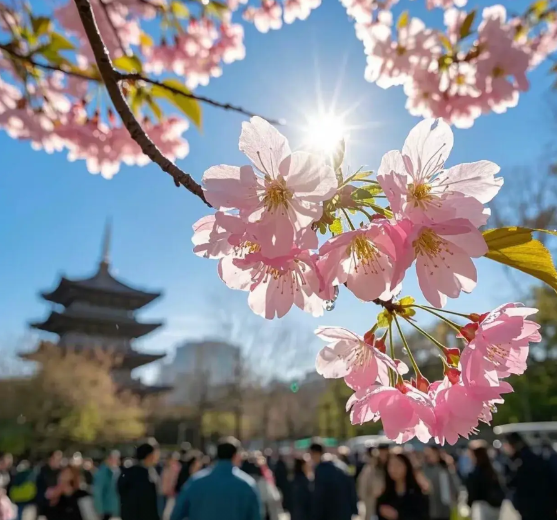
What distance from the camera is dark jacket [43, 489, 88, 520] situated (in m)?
3.63

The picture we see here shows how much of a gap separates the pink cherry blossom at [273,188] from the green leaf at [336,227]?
0.04m

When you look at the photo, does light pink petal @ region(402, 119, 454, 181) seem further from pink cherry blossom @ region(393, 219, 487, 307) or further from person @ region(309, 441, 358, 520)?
person @ region(309, 441, 358, 520)

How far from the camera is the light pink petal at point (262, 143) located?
478mm

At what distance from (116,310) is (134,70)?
2169 cm

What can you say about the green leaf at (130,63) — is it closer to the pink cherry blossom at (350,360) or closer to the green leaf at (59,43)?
the green leaf at (59,43)

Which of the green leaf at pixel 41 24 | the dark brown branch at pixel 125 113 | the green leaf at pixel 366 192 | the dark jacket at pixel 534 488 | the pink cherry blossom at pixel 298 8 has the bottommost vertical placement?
the dark jacket at pixel 534 488

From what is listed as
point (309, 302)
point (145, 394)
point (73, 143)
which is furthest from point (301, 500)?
point (145, 394)

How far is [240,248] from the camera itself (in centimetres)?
52

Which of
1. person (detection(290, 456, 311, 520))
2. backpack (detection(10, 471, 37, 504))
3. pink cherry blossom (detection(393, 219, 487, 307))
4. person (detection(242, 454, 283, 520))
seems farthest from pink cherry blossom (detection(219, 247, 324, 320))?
backpack (detection(10, 471, 37, 504))

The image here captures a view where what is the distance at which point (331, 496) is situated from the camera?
10.9 ft

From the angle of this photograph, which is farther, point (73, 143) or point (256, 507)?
point (256, 507)

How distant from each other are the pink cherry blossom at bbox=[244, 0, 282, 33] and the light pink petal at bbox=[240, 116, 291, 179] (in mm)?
2734

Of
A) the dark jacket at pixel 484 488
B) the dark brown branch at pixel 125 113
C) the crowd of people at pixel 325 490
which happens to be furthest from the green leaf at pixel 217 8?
the dark jacket at pixel 484 488

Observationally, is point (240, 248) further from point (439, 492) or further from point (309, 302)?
point (439, 492)
